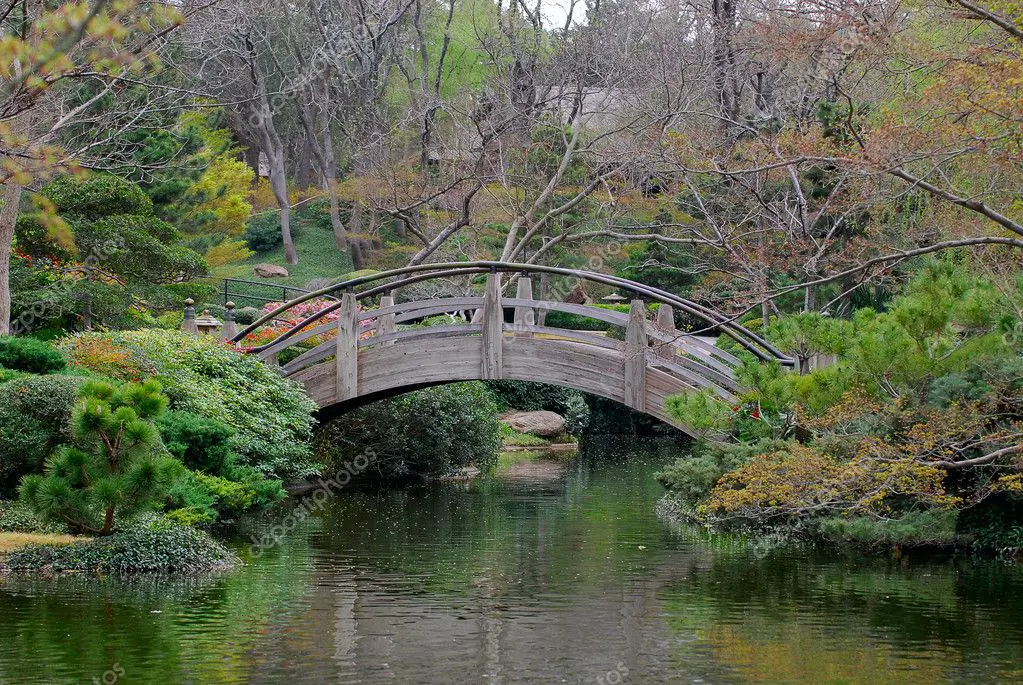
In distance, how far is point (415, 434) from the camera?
22094 millimetres

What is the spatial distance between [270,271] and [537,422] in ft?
49.2

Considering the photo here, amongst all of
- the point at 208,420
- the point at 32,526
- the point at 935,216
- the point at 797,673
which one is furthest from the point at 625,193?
the point at 797,673

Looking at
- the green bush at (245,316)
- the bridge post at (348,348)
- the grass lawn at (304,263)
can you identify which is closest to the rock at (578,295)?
the green bush at (245,316)

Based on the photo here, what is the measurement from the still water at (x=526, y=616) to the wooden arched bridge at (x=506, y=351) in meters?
2.38

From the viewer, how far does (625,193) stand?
27.3m

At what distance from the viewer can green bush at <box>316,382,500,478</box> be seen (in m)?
21.5

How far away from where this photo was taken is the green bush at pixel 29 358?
15586 millimetres

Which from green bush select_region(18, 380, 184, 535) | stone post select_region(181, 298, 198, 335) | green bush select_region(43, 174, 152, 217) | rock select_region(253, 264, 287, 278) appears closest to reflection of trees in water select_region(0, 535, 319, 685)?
green bush select_region(18, 380, 184, 535)

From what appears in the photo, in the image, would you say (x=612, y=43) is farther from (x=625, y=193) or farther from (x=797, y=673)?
(x=797, y=673)

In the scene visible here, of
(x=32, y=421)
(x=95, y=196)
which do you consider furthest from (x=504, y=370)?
(x=95, y=196)

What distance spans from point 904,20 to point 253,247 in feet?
101
